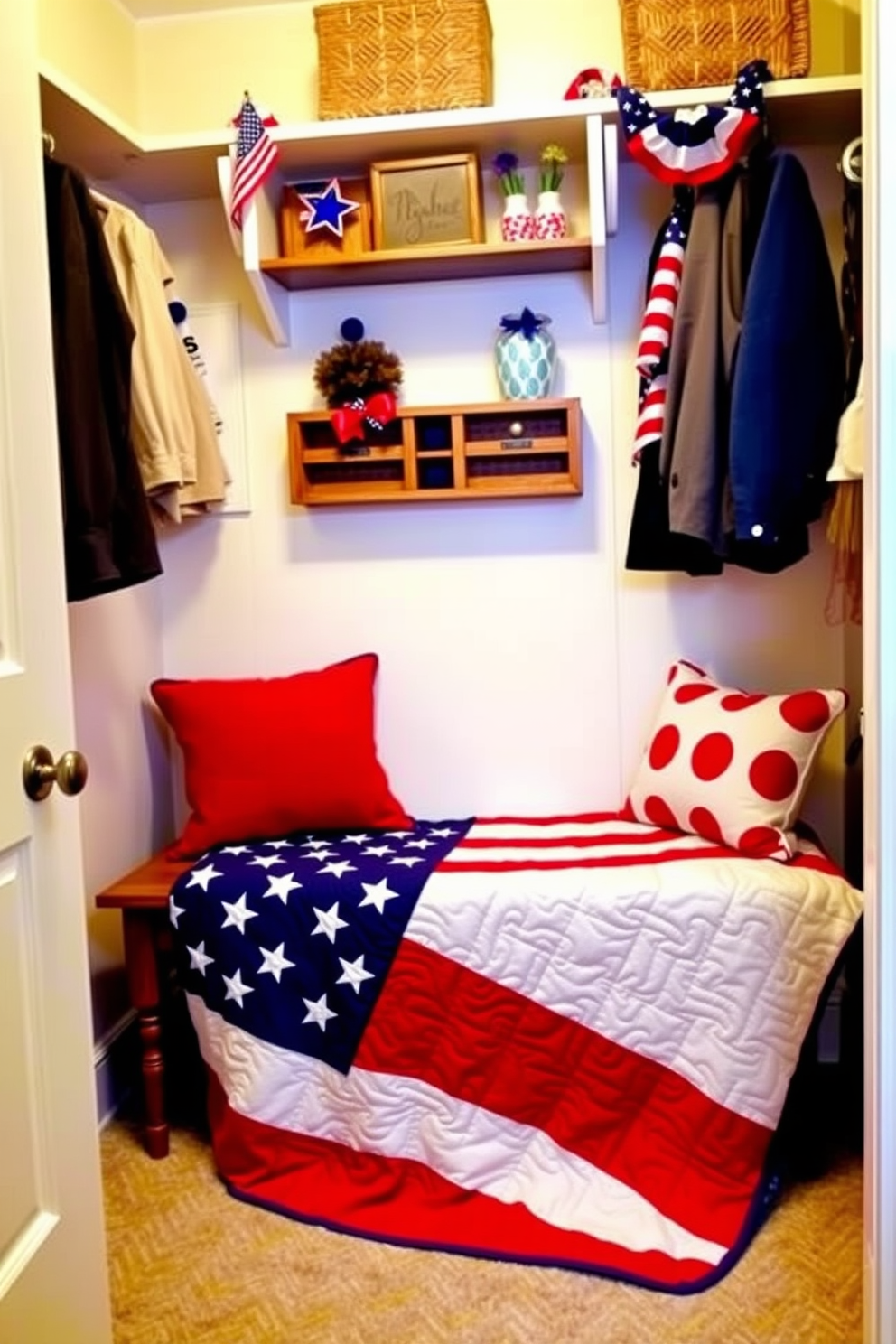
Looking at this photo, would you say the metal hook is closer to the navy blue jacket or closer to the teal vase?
the navy blue jacket

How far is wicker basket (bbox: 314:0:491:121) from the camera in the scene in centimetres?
220

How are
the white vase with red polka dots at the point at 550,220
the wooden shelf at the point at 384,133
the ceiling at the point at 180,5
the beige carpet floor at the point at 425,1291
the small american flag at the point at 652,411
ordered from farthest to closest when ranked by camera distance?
the ceiling at the point at 180,5 < the white vase with red polka dots at the point at 550,220 < the small american flag at the point at 652,411 < the wooden shelf at the point at 384,133 < the beige carpet floor at the point at 425,1291

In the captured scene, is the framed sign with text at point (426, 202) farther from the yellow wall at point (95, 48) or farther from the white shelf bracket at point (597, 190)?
the yellow wall at point (95, 48)

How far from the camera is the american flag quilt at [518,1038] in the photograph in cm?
192

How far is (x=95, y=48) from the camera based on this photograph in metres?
2.30

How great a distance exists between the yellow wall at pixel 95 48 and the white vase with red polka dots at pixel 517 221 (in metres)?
0.84

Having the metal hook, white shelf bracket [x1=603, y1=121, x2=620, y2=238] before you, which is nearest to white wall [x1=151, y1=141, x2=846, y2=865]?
white shelf bracket [x1=603, y1=121, x2=620, y2=238]

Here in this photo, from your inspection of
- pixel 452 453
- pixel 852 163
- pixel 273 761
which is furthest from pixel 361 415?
pixel 852 163

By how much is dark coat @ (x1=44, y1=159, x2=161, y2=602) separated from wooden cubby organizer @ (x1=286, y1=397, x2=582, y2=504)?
0.55m

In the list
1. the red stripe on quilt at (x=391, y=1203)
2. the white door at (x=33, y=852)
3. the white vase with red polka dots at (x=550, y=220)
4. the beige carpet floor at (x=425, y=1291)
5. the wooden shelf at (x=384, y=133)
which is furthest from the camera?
the white vase with red polka dots at (x=550, y=220)

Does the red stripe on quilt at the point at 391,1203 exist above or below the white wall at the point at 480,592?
below

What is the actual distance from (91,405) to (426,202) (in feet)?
2.95

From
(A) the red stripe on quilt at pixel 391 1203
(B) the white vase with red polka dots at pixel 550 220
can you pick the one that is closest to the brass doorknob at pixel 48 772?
(A) the red stripe on quilt at pixel 391 1203

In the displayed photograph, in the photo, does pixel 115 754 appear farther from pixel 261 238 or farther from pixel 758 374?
pixel 758 374
